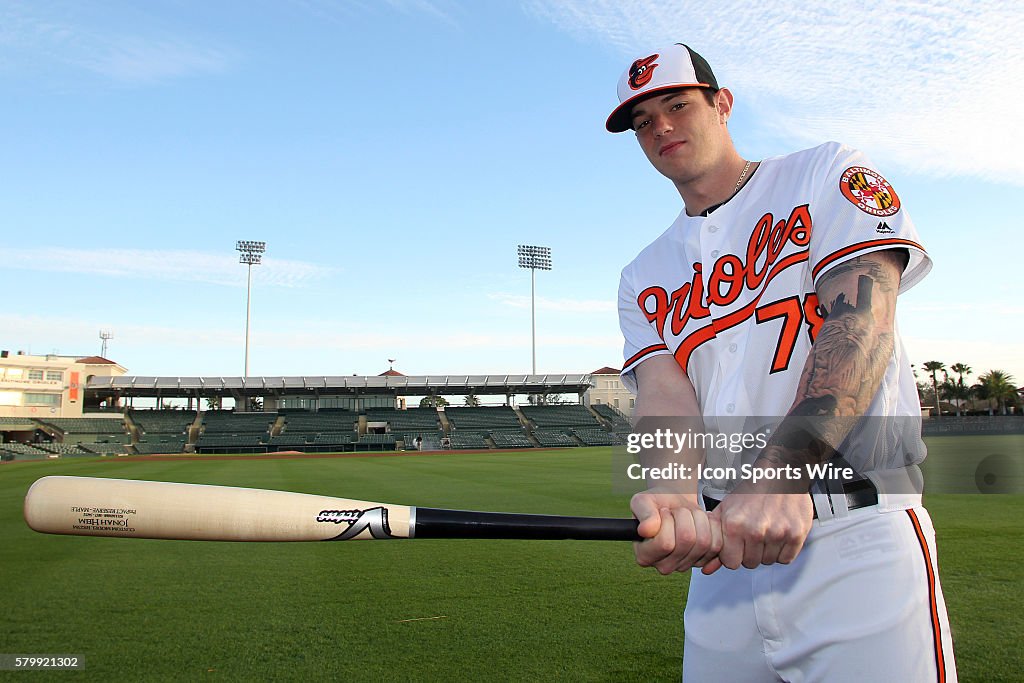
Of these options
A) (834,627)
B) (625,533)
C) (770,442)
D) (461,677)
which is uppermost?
(770,442)

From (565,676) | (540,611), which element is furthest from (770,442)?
(540,611)

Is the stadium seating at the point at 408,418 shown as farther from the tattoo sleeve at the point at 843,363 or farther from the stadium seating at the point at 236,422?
the tattoo sleeve at the point at 843,363

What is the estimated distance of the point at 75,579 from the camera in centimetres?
586

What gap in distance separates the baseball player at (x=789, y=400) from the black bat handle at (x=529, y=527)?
82 mm

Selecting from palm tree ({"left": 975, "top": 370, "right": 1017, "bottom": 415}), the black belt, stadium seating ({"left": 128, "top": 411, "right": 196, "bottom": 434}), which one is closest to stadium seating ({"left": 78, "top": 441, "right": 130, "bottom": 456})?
stadium seating ({"left": 128, "top": 411, "right": 196, "bottom": 434})

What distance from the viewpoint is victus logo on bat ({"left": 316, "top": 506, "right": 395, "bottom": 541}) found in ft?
6.15

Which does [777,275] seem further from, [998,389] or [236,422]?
[998,389]

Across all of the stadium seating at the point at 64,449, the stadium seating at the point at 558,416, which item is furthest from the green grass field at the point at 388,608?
the stadium seating at the point at 558,416

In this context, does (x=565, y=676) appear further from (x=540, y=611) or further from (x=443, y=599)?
(x=443, y=599)

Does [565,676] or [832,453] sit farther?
[565,676]

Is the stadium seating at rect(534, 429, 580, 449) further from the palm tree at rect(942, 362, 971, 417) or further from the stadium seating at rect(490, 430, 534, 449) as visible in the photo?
the palm tree at rect(942, 362, 971, 417)

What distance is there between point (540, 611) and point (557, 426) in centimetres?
4859

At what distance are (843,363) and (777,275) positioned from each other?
397 mm

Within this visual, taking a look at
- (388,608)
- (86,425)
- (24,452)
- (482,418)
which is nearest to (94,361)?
(86,425)
